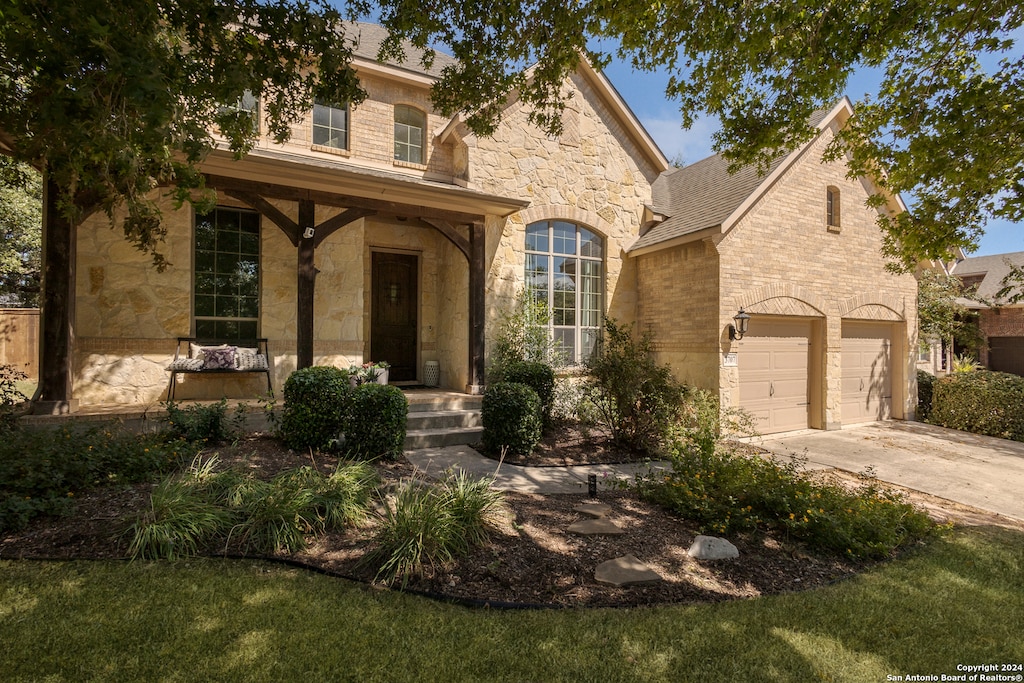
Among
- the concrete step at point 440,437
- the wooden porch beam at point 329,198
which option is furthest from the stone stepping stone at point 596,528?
the wooden porch beam at point 329,198

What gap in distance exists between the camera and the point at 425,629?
9.09 feet

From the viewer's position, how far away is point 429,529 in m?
3.55

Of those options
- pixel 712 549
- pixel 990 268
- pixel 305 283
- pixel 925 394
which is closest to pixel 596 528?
pixel 712 549

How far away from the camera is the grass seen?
7.97ft

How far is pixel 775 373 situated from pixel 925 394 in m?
5.29

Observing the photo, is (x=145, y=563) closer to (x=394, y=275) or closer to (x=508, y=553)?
(x=508, y=553)

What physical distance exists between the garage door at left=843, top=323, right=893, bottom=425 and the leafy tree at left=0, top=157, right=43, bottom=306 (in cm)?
2128

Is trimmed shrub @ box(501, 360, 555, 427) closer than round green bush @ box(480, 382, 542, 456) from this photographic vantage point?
No

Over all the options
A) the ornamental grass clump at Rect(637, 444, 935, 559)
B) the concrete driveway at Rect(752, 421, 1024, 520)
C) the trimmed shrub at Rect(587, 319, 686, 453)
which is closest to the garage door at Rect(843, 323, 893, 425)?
the concrete driveway at Rect(752, 421, 1024, 520)

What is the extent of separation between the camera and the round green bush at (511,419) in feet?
22.2

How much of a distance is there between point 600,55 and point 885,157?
185 inches

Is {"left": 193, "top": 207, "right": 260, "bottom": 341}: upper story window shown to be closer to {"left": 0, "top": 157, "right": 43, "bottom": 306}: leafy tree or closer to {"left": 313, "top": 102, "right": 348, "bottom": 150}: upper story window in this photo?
{"left": 313, "top": 102, "right": 348, "bottom": 150}: upper story window

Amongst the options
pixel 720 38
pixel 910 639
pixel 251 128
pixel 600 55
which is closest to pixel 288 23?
pixel 251 128

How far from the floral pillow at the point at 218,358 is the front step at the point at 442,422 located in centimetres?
290
